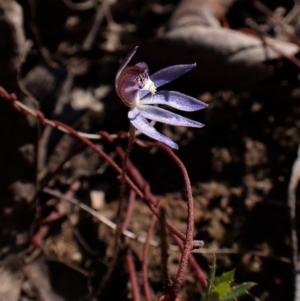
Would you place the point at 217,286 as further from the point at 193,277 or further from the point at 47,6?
the point at 47,6

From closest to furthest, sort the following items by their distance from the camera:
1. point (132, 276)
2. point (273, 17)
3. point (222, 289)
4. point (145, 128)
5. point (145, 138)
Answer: point (145, 128)
point (222, 289)
point (132, 276)
point (145, 138)
point (273, 17)

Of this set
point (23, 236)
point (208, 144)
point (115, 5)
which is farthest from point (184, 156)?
point (115, 5)

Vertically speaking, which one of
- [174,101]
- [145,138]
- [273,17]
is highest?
[174,101]

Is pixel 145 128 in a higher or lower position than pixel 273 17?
higher

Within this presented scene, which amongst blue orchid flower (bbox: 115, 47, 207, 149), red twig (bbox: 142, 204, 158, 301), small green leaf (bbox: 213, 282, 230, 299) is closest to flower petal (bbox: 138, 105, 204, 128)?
blue orchid flower (bbox: 115, 47, 207, 149)

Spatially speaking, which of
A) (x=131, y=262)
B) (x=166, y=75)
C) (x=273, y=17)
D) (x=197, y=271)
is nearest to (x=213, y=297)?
(x=197, y=271)

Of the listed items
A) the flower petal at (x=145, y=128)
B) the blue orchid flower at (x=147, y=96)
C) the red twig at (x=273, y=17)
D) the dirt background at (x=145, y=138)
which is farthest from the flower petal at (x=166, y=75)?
the red twig at (x=273, y=17)

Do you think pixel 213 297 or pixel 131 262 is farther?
pixel 131 262

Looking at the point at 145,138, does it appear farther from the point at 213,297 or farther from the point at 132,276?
the point at 213,297

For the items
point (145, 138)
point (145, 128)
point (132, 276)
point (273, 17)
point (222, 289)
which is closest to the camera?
point (145, 128)
